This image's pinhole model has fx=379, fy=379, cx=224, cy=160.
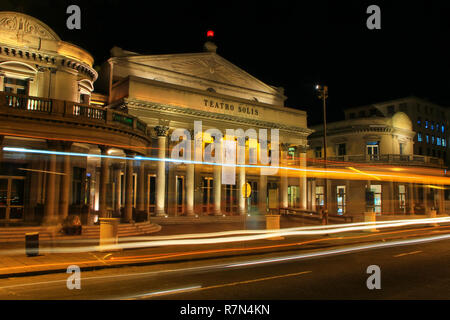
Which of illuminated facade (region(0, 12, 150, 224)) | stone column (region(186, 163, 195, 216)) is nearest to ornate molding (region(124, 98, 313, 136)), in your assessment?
stone column (region(186, 163, 195, 216))

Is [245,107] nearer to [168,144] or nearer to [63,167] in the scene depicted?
[168,144]

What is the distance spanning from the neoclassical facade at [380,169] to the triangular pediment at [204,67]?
12252 millimetres

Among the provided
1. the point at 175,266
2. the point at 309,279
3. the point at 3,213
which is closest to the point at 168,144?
the point at 3,213

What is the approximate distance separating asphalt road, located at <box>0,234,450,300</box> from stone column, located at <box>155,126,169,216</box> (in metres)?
16.5

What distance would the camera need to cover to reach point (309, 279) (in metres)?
9.75

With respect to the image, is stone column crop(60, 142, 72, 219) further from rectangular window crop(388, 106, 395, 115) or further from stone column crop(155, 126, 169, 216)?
rectangular window crop(388, 106, 395, 115)

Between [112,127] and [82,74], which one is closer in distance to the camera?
[112,127]

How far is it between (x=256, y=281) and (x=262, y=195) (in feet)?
95.5

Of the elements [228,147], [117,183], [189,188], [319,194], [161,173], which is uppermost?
[228,147]

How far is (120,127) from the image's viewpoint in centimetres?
2045

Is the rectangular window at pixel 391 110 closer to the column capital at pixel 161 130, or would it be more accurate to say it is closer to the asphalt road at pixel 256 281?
the column capital at pixel 161 130

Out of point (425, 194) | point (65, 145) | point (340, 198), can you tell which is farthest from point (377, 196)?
point (65, 145)

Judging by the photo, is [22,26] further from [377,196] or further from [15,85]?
[377,196]
